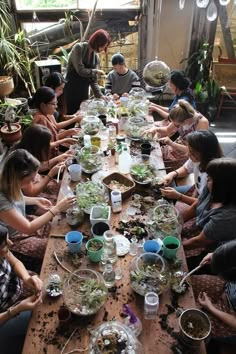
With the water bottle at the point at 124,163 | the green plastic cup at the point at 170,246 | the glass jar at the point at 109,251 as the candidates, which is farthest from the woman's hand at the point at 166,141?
the glass jar at the point at 109,251

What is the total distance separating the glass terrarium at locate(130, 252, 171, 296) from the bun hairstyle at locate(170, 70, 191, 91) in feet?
6.70

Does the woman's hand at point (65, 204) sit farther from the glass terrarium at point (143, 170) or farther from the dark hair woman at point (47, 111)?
the dark hair woman at point (47, 111)

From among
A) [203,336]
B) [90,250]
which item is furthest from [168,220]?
[203,336]

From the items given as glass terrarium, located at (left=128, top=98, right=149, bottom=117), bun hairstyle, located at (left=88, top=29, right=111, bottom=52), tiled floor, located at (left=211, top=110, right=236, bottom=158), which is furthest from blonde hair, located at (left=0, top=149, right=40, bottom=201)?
tiled floor, located at (left=211, top=110, right=236, bottom=158)

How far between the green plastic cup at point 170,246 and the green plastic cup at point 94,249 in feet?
1.14

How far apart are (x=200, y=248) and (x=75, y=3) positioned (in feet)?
13.3

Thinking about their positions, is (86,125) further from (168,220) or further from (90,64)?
(168,220)

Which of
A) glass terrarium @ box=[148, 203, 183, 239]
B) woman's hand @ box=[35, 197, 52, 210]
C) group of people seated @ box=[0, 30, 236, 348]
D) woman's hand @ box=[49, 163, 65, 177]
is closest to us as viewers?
group of people seated @ box=[0, 30, 236, 348]

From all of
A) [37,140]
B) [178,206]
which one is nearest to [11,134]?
[37,140]

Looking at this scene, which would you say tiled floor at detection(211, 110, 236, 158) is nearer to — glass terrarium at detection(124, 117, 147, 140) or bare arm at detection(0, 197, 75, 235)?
glass terrarium at detection(124, 117, 147, 140)

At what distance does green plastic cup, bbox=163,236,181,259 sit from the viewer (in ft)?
5.48

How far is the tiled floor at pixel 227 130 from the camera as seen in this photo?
424cm

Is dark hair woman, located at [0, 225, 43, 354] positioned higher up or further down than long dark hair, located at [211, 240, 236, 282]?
further down

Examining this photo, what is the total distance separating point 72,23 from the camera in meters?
4.58
